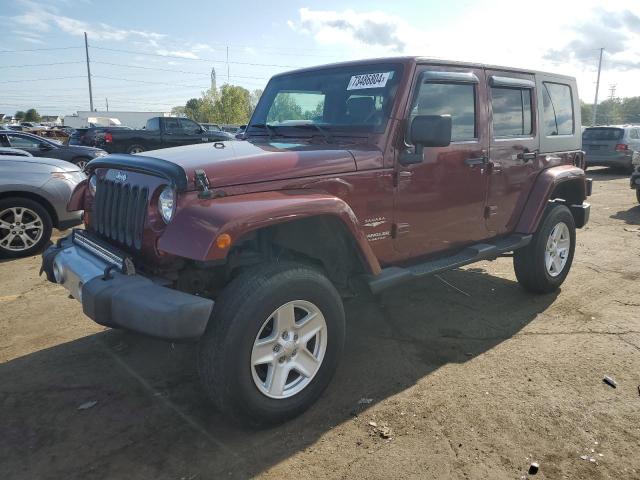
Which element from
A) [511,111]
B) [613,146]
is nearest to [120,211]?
[511,111]

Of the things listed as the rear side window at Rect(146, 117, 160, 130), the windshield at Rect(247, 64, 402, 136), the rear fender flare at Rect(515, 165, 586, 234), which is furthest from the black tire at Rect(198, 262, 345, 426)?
the rear side window at Rect(146, 117, 160, 130)

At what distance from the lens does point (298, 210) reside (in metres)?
2.75

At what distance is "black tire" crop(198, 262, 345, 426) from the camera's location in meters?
2.55

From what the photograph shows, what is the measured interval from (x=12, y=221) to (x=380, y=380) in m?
5.13

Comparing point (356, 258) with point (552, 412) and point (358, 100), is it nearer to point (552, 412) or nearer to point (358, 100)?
point (358, 100)

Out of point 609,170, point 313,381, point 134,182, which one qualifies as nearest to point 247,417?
point 313,381

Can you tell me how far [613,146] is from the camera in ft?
53.1

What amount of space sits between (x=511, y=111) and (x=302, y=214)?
2.70 meters

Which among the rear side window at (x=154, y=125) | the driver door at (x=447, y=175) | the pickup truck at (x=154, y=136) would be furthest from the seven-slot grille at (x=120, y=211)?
the rear side window at (x=154, y=125)

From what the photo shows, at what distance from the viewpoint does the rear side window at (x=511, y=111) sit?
4.31 m

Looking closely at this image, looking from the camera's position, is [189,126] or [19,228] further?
[189,126]

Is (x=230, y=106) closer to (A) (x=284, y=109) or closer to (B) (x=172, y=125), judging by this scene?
(B) (x=172, y=125)

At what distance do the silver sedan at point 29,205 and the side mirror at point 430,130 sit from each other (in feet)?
14.5

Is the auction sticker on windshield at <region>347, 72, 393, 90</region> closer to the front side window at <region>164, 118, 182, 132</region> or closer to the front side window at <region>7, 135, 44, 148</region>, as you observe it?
the front side window at <region>7, 135, 44, 148</region>
